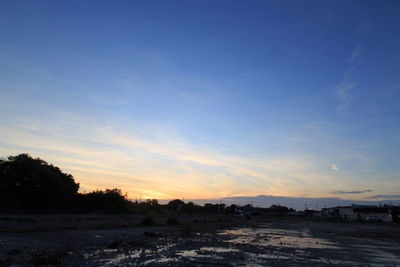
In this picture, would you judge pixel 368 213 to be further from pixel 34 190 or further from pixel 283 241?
pixel 34 190

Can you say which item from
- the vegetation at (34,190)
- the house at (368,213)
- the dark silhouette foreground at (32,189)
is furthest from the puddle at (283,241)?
the house at (368,213)

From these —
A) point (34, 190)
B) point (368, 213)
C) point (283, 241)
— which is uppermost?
point (34, 190)

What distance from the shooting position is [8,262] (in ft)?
30.7

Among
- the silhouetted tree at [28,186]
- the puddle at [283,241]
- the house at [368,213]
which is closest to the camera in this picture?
→ the puddle at [283,241]

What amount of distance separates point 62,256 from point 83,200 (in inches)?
1819

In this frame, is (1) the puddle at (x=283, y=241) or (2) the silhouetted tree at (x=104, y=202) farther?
(2) the silhouetted tree at (x=104, y=202)

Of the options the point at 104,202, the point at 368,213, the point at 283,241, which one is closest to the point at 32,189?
the point at 104,202

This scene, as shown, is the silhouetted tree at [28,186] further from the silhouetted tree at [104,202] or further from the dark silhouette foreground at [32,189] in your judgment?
the silhouetted tree at [104,202]

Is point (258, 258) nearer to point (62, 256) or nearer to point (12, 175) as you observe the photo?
point (62, 256)

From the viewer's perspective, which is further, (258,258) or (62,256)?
(258,258)

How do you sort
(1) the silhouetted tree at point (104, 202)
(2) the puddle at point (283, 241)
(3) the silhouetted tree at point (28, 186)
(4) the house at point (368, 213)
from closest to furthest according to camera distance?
1. (2) the puddle at point (283, 241)
2. (3) the silhouetted tree at point (28, 186)
3. (1) the silhouetted tree at point (104, 202)
4. (4) the house at point (368, 213)

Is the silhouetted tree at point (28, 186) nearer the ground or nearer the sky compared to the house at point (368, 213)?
nearer the sky

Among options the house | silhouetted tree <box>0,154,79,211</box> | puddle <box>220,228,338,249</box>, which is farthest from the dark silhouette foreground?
the house

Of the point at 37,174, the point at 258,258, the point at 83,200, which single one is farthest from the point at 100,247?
the point at 83,200
